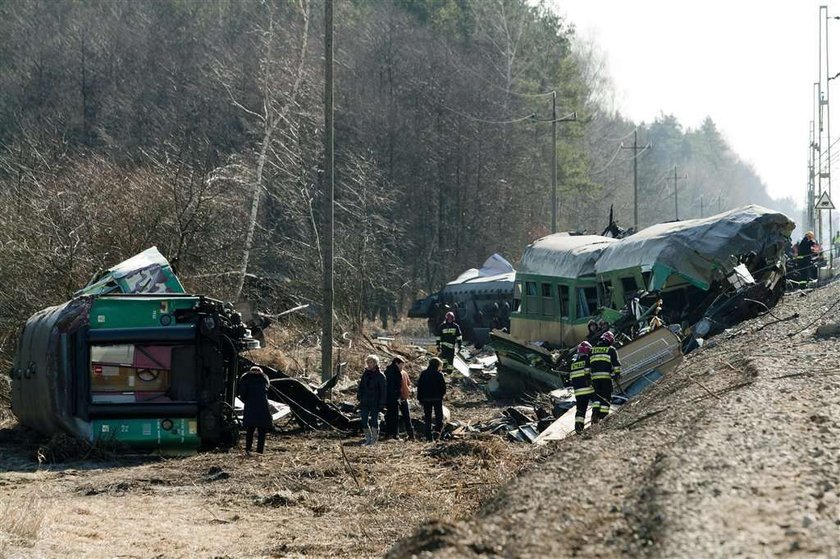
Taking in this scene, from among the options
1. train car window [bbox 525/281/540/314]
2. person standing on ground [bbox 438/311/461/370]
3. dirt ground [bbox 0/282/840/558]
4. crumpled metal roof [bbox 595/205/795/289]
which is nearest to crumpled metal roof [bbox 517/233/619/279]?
train car window [bbox 525/281/540/314]

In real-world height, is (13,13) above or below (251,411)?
above

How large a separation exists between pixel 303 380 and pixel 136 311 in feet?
19.7

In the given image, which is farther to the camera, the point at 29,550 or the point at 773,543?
the point at 29,550

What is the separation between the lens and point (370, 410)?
17750 mm

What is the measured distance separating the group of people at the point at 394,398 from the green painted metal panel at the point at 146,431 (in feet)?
8.76

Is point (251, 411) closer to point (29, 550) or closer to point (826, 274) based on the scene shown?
point (29, 550)

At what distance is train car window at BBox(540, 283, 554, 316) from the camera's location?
28855 mm

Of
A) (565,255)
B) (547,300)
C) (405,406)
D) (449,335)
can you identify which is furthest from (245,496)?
(547,300)

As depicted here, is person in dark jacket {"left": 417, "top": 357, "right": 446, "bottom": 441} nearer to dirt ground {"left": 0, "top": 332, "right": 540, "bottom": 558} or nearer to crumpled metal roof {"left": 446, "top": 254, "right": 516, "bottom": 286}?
dirt ground {"left": 0, "top": 332, "right": 540, "bottom": 558}

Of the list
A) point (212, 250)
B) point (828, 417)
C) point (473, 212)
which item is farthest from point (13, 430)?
point (473, 212)

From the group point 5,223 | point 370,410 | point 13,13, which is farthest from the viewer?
point 13,13

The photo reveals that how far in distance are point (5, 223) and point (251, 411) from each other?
9012 millimetres

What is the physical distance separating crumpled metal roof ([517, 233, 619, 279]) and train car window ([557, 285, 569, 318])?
1.08ft

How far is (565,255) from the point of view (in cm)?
2853
